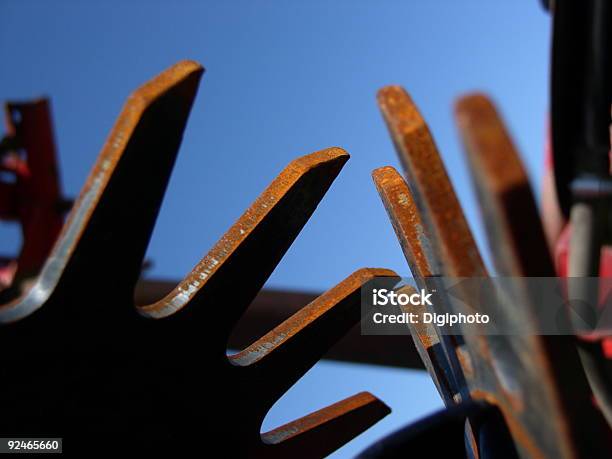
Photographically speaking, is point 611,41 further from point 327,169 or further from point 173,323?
point 173,323

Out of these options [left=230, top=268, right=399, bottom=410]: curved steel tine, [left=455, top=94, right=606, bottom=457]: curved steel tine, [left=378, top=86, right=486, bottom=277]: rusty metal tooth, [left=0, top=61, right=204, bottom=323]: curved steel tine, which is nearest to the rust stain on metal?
[left=230, top=268, right=399, bottom=410]: curved steel tine

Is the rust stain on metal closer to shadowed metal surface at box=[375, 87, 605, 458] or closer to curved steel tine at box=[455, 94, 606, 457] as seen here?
shadowed metal surface at box=[375, 87, 605, 458]

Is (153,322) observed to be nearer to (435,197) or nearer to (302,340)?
(302,340)

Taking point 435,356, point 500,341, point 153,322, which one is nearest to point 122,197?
point 153,322

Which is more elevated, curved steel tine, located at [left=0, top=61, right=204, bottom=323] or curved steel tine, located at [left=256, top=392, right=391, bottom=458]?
curved steel tine, located at [left=0, top=61, right=204, bottom=323]

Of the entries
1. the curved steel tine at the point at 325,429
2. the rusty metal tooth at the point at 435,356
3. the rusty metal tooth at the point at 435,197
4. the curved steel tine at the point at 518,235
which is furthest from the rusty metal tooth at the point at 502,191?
the curved steel tine at the point at 325,429
